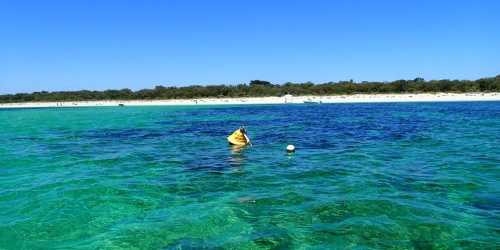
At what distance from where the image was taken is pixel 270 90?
142125 millimetres

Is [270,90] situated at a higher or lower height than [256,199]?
higher

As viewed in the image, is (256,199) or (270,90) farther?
(270,90)

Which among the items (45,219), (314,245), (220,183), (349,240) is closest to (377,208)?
(349,240)

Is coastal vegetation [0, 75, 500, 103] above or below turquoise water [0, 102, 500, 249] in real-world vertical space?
above

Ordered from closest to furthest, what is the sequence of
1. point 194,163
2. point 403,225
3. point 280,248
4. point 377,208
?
point 280,248
point 403,225
point 377,208
point 194,163

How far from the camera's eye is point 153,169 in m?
15.0

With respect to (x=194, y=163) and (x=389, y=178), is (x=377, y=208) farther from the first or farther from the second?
(x=194, y=163)

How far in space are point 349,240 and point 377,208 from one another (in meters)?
2.28

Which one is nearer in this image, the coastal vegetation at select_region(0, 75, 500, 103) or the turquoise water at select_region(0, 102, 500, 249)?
the turquoise water at select_region(0, 102, 500, 249)

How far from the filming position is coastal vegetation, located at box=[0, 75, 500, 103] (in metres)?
108

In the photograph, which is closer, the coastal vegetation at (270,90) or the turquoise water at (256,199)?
the turquoise water at (256,199)

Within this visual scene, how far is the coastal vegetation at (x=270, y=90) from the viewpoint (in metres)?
108

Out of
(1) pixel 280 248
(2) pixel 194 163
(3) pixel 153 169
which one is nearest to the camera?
(1) pixel 280 248

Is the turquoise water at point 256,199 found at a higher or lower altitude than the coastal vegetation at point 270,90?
lower
